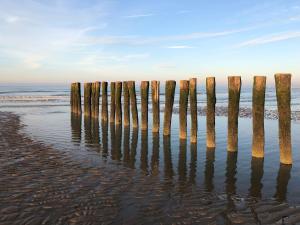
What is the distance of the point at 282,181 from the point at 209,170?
4.99ft

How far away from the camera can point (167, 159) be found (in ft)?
30.0

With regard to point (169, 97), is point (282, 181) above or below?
below

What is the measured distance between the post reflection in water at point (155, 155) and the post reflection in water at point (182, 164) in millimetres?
502

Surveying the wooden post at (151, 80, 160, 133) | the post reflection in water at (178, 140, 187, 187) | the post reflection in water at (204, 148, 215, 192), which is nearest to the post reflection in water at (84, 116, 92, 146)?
the wooden post at (151, 80, 160, 133)

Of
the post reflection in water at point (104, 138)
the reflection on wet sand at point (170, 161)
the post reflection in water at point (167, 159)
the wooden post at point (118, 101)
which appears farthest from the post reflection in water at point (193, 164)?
the wooden post at point (118, 101)

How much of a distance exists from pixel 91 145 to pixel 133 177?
3940mm

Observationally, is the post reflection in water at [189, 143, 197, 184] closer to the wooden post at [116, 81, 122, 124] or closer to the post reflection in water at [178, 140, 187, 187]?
the post reflection in water at [178, 140, 187, 187]

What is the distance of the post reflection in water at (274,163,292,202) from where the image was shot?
6305mm

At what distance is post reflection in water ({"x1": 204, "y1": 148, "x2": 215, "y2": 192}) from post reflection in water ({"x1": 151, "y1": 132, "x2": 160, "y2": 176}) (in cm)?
105

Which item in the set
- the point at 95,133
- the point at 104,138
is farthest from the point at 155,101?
the point at 95,133

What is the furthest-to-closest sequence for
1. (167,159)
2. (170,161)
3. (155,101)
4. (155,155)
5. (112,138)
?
(155,101), (112,138), (155,155), (167,159), (170,161)

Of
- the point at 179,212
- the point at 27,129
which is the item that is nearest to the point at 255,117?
the point at 179,212

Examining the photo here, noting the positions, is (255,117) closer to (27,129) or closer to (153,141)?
(153,141)

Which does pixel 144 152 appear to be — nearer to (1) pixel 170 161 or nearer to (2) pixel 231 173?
(1) pixel 170 161
